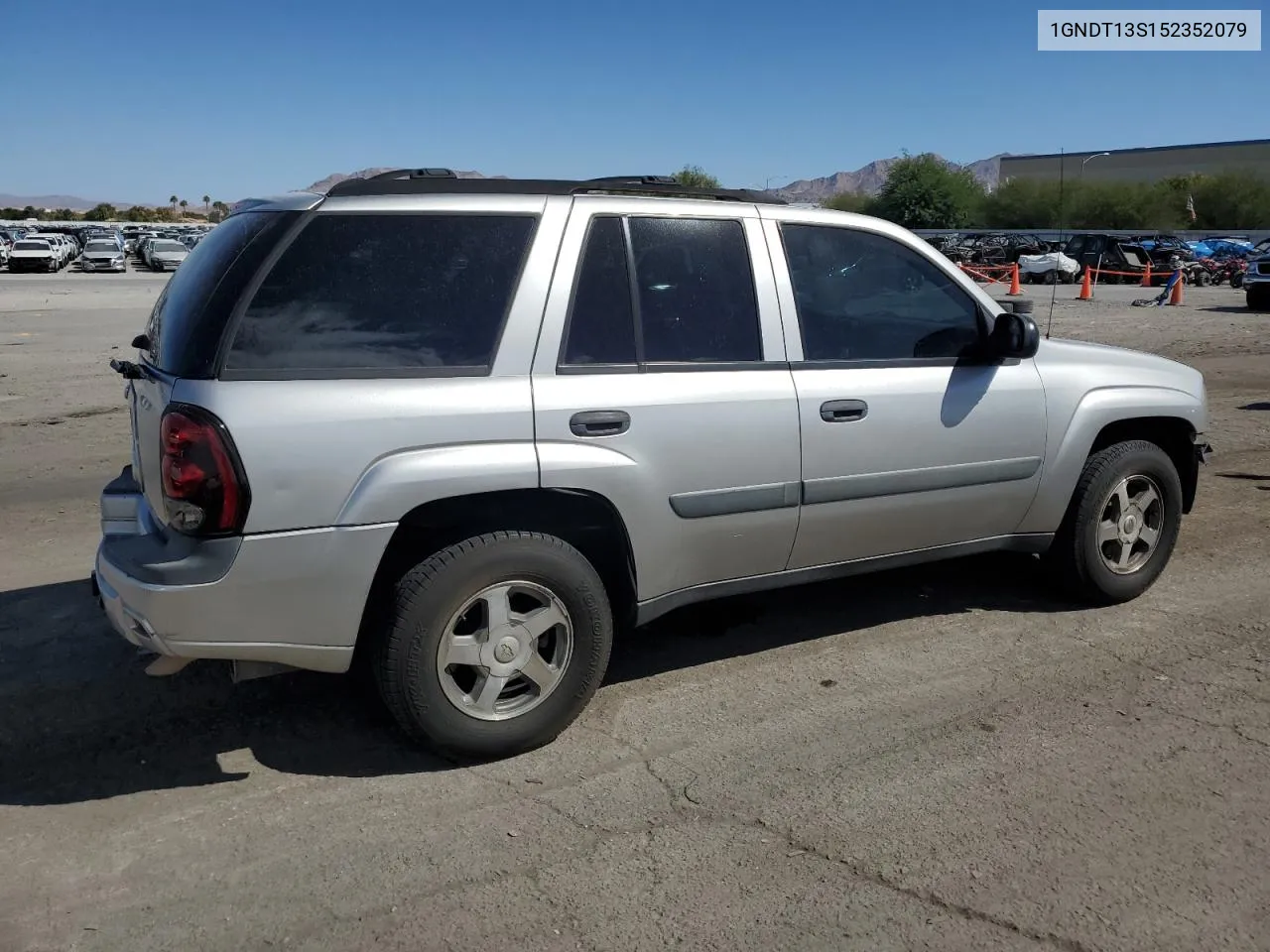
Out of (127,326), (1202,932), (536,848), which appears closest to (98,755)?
(536,848)

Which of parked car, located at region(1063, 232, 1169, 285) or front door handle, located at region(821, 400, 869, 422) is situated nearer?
front door handle, located at region(821, 400, 869, 422)

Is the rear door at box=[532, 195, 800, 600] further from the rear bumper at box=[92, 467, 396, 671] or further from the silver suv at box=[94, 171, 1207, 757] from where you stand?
the rear bumper at box=[92, 467, 396, 671]

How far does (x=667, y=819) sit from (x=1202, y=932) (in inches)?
58.3

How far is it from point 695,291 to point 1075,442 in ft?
6.43

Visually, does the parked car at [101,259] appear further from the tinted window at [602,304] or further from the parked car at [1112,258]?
the tinted window at [602,304]

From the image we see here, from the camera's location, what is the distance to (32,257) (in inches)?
1763

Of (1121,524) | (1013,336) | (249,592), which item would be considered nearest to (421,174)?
(249,592)

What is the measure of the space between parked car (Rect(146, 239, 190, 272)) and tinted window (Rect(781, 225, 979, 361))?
1868 inches

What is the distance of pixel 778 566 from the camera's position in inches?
175

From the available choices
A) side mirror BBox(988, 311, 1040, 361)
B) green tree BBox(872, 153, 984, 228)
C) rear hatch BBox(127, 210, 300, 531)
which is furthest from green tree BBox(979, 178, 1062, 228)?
rear hatch BBox(127, 210, 300, 531)

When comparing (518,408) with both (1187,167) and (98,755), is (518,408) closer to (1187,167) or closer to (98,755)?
(98,755)

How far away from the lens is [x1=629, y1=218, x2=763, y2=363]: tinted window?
409cm

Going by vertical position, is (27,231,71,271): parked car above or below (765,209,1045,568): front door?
above

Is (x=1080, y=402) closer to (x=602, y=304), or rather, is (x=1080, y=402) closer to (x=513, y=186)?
(x=602, y=304)
